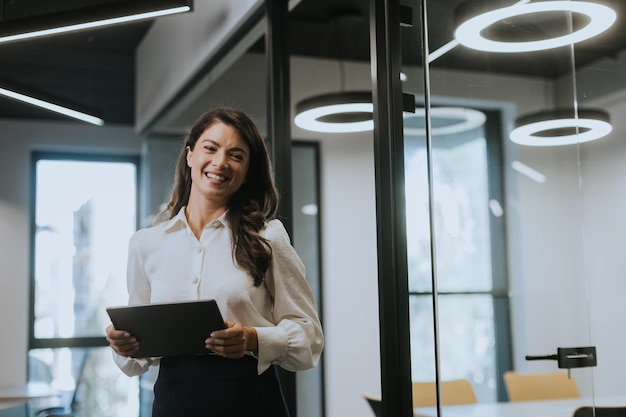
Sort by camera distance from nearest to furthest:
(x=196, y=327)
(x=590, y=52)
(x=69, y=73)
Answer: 1. (x=196, y=327)
2. (x=590, y=52)
3. (x=69, y=73)

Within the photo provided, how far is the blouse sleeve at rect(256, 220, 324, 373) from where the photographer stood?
2.12 meters

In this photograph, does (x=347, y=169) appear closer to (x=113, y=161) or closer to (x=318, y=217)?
(x=318, y=217)

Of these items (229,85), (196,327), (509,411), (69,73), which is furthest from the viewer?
(69,73)

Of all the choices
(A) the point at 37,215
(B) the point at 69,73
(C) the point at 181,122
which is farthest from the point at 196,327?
(A) the point at 37,215

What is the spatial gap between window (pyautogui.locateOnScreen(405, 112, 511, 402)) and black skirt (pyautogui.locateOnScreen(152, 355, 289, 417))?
57cm

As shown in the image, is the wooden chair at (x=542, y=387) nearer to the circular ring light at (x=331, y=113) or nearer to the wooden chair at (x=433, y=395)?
the wooden chair at (x=433, y=395)

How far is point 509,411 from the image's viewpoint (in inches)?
124

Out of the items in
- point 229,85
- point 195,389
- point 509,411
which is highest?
point 229,85

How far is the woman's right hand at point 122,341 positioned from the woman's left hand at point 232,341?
242 millimetres

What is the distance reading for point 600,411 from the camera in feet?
7.38

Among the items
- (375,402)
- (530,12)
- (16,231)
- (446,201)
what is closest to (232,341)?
(446,201)

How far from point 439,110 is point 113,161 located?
5.66 meters

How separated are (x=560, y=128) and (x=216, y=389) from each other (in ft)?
4.42

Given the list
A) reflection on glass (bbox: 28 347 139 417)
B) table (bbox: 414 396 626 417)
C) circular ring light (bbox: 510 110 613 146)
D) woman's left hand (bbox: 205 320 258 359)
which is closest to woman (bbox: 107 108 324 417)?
woman's left hand (bbox: 205 320 258 359)
